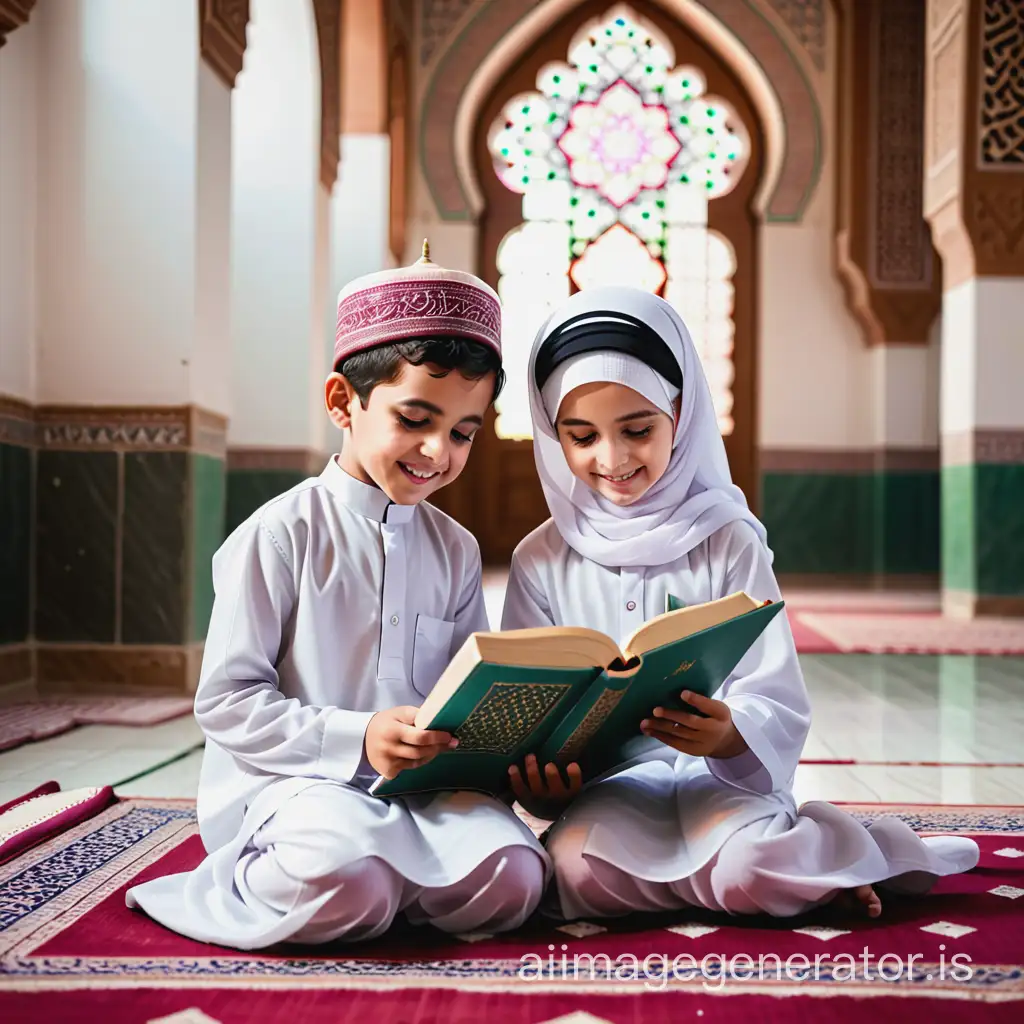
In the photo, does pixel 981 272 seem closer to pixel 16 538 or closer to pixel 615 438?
pixel 16 538

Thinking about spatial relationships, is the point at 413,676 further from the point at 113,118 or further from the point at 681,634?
the point at 113,118

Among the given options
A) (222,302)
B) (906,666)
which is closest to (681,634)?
(222,302)

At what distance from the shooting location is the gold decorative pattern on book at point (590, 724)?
110cm

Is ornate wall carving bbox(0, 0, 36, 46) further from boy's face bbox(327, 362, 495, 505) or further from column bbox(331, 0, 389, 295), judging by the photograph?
column bbox(331, 0, 389, 295)

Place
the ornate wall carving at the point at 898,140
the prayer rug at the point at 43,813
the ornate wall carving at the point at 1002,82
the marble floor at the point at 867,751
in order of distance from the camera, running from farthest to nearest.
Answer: the ornate wall carving at the point at 898,140, the ornate wall carving at the point at 1002,82, the marble floor at the point at 867,751, the prayer rug at the point at 43,813

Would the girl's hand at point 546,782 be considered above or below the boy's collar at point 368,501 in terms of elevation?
below

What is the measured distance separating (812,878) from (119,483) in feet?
7.58

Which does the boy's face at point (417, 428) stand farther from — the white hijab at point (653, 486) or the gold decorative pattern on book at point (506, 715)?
the gold decorative pattern on book at point (506, 715)

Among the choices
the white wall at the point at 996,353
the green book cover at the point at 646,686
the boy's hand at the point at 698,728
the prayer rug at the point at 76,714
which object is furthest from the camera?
the white wall at the point at 996,353

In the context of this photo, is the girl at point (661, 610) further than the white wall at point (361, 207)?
No

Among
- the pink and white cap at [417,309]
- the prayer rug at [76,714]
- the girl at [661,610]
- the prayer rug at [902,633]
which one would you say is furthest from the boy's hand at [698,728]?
the prayer rug at [902,633]

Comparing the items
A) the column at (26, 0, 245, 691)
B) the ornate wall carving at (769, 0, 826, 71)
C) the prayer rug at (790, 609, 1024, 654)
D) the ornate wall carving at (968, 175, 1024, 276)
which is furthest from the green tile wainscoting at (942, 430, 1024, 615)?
the column at (26, 0, 245, 691)

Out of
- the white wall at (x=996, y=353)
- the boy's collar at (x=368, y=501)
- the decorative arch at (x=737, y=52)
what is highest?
the decorative arch at (x=737, y=52)

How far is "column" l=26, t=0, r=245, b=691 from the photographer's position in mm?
2980
